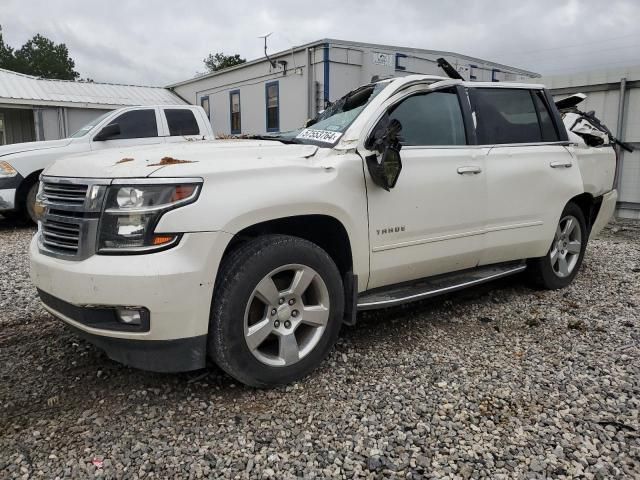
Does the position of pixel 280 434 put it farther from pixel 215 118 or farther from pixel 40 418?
pixel 215 118

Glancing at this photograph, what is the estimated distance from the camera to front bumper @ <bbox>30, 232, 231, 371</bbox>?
96.4 inches

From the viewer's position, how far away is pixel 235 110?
17344 mm

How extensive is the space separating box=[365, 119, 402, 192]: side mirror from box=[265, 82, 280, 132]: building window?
12496 millimetres

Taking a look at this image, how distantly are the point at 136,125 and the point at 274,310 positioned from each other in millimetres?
6769

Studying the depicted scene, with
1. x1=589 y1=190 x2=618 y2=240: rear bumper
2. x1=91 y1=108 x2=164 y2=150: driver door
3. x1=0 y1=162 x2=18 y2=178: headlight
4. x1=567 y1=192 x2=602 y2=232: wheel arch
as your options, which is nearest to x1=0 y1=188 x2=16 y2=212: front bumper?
x1=0 y1=162 x2=18 y2=178: headlight

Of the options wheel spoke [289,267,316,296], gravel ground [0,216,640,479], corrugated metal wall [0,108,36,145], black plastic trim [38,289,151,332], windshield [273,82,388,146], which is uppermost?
corrugated metal wall [0,108,36,145]

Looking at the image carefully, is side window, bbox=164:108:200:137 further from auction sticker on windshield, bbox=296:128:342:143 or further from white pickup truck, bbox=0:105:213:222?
auction sticker on windshield, bbox=296:128:342:143

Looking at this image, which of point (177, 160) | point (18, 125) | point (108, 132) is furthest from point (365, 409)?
point (18, 125)

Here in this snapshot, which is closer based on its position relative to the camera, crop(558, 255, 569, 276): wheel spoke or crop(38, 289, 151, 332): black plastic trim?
crop(38, 289, 151, 332): black plastic trim

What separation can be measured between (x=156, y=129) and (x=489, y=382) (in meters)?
7.24

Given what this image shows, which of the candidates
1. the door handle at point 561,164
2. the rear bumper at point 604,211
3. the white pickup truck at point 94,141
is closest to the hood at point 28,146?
the white pickup truck at point 94,141

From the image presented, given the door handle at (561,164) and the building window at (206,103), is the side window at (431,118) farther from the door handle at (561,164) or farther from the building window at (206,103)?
the building window at (206,103)

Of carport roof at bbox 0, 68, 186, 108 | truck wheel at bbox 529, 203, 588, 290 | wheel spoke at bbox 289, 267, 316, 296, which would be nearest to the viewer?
wheel spoke at bbox 289, 267, 316, 296

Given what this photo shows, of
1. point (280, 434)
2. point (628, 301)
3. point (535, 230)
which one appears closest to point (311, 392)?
point (280, 434)
